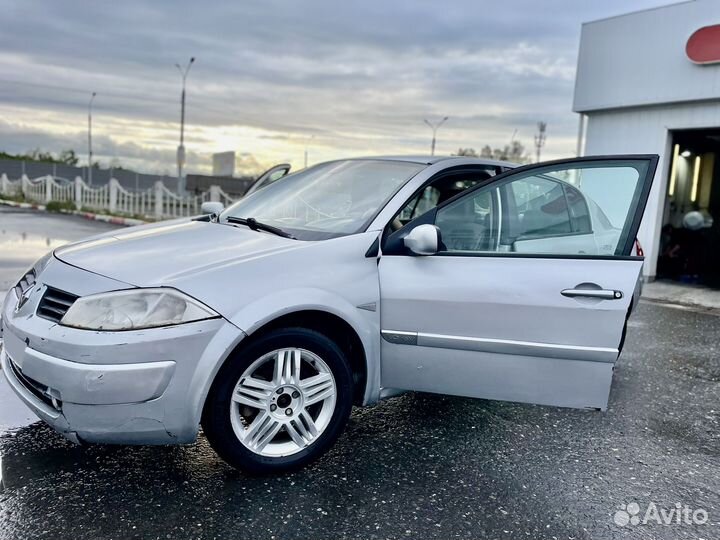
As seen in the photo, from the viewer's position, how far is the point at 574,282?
306cm

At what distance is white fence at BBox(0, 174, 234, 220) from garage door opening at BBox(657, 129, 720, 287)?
405 inches

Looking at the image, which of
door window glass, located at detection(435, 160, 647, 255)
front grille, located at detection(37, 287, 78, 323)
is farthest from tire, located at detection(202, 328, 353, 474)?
door window glass, located at detection(435, 160, 647, 255)

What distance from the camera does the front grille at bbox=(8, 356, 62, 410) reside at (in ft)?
8.51

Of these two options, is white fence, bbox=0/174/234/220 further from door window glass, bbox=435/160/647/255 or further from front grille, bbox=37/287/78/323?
front grille, bbox=37/287/78/323

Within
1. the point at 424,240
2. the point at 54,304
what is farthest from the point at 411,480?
the point at 54,304

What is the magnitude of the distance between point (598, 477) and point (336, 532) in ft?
4.85

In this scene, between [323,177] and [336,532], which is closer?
[336,532]

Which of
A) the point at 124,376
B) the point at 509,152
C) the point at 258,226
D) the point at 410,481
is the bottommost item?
the point at 410,481

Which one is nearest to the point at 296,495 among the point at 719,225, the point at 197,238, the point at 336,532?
the point at 336,532

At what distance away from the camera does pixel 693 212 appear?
1246cm

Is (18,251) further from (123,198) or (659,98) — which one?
(659,98)

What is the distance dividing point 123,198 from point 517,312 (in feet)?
62.8

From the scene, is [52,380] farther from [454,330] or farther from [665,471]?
[665,471]

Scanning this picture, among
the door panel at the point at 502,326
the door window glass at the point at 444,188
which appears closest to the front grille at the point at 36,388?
the door panel at the point at 502,326
